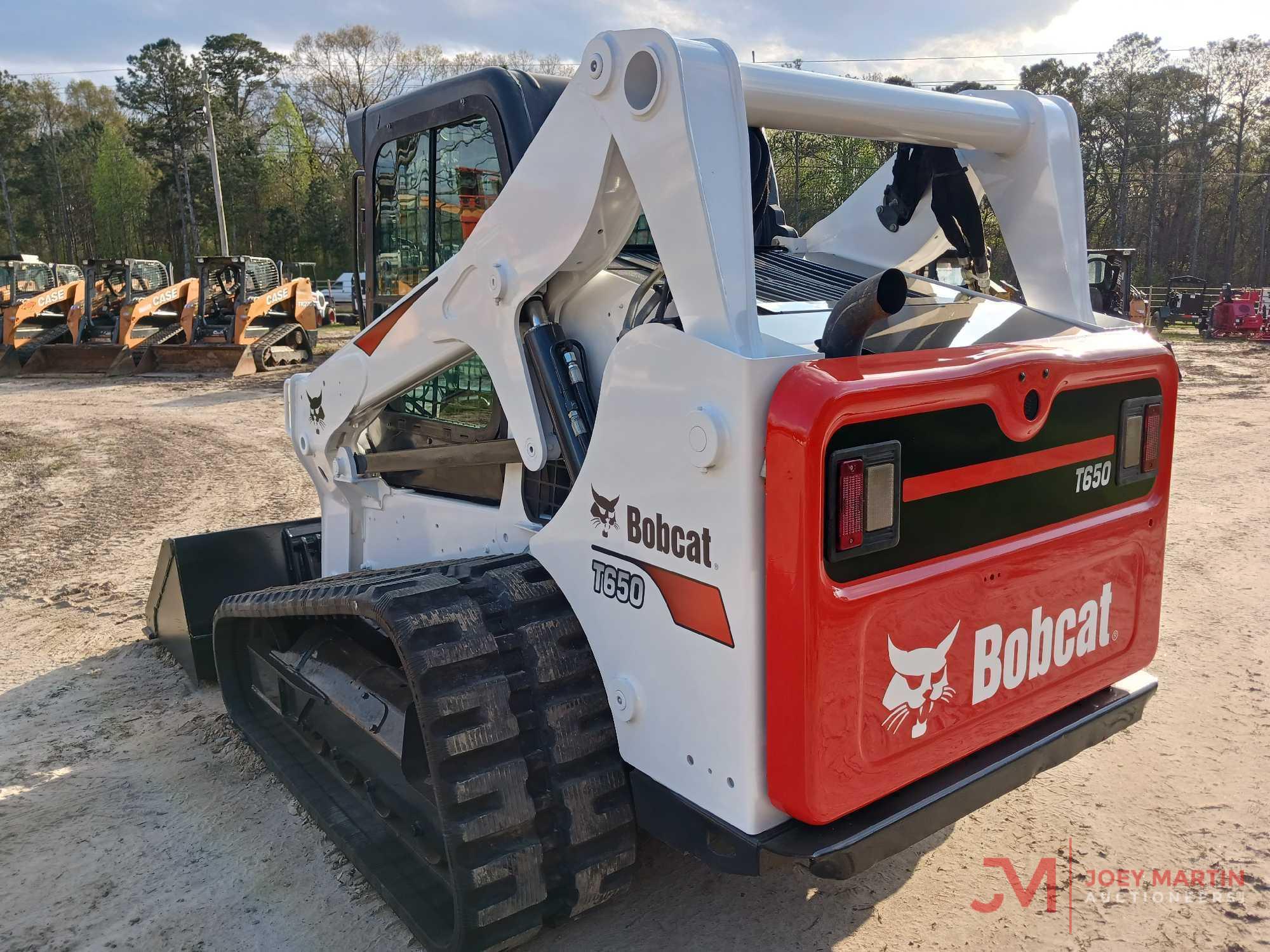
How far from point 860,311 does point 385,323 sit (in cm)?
180

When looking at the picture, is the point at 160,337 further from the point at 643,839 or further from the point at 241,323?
the point at 643,839

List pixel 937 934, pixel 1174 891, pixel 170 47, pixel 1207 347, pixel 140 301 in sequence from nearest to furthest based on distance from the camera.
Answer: pixel 937 934 < pixel 1174 891 < pixel 140 301 < pixel 1207 347 < pixel 170 47

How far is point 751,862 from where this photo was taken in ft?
6.48

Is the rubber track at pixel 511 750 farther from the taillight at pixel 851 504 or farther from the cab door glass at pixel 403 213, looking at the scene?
the cab door glass at pixel 403 213

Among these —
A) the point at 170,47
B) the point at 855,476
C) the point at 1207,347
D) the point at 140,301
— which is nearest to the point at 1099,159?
the point at 1207,347

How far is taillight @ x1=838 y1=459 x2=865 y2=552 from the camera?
6.15ft

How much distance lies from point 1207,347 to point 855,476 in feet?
73.1

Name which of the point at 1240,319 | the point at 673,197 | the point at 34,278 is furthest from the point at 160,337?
the point at 1240,319

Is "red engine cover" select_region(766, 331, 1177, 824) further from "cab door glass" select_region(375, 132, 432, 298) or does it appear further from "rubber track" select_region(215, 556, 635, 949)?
"cab door glass" select_region(375, 132, 432, 298)

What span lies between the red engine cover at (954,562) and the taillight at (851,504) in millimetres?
40

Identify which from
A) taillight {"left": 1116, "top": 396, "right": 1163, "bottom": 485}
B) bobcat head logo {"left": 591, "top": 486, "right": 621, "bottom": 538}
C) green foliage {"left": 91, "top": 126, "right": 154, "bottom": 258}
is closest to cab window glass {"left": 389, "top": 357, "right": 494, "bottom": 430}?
bobcat head logo {"left": 591, "top": 486, "right": 621, "bottom": 538}

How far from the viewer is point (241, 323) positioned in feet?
54.9

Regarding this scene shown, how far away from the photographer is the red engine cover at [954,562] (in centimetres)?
186

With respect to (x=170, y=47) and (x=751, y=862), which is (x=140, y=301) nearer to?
(x=751, y=862)
